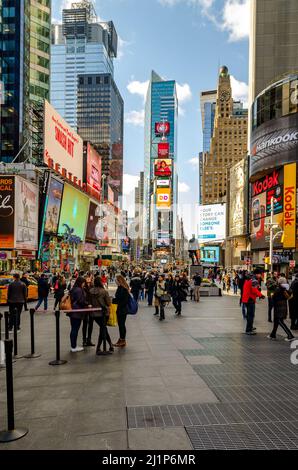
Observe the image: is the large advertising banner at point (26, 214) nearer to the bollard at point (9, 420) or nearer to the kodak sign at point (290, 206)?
the kodak sign at point (290, 206)

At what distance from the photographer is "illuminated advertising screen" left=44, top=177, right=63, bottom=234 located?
50.2 meters

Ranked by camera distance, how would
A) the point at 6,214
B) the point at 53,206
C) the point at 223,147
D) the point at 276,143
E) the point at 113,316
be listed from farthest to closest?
the point at 223,147
the point at 276,143
the point at 53,206
the point at 6,214
the point at 113,316

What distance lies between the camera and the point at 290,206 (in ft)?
175

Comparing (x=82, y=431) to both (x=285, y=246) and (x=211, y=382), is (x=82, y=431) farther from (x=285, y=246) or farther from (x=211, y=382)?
(x=285, y=246)

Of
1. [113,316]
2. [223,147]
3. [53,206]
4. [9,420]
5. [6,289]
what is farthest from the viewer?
[223,147]

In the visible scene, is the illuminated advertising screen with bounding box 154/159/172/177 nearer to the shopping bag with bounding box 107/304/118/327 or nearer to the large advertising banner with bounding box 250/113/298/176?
the large advertising banner with bounding box 250/113/298/176

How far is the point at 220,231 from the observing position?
10556cm

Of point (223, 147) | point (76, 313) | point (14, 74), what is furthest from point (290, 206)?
point (223, 147)

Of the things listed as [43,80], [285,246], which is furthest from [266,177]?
[43,80]

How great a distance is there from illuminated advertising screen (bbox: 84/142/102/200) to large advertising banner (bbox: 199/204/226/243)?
3477 centimetres

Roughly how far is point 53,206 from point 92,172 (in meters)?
30.5

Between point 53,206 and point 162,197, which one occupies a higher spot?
point 162,197

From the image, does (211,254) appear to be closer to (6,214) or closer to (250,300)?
(6,214)
